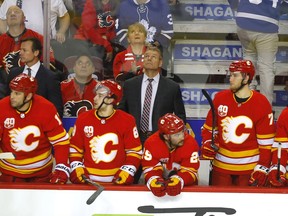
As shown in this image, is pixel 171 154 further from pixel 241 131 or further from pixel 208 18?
pixel 208 18

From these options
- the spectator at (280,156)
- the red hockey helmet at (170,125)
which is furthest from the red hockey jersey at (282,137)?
the red hockey helmet at (170,125)

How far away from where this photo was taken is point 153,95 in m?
6.25

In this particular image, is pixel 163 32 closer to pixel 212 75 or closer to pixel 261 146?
pixel 212 75

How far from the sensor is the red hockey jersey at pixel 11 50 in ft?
21.6

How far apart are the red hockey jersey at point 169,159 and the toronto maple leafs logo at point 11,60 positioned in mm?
1948

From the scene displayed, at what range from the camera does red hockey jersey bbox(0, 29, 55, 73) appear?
659cm

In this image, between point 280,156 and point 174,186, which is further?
point 280,156

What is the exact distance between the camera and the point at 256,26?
6766 millimetres

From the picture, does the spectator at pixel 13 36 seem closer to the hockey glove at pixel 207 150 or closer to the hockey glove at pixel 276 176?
the hockey glove at pixel 207 150

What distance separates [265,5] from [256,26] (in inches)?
8.0

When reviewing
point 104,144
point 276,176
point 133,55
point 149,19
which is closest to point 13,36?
point 133,55

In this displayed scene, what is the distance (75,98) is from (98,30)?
657 mm

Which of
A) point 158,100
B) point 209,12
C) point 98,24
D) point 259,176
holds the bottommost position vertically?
point 259,176

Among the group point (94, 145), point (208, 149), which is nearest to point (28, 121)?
point (94, 145)
